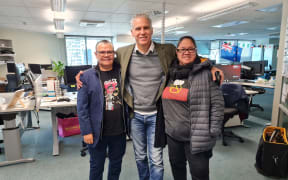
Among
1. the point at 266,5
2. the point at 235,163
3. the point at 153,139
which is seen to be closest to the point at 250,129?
the point at 235,163

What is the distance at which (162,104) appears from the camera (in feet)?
4.52

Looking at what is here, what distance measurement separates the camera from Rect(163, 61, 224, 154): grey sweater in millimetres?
1197

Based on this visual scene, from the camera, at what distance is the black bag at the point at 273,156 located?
6.41ft

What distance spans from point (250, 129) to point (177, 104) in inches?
113

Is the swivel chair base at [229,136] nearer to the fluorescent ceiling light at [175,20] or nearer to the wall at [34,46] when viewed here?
the fluorescent ceiling light at [175,20]

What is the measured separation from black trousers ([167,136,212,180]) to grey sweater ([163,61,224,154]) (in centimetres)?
7

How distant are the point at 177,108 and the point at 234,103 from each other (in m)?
2.00

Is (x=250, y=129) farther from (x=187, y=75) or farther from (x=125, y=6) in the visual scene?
(x=125, y=6)

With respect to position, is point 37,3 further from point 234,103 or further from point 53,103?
point 234,103

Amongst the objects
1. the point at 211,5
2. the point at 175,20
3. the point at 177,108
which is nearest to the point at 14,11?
the point at 175,20

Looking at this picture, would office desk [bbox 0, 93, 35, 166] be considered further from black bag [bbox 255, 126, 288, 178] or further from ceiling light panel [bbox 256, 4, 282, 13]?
ceiling light panel [bbox 256, 4, 282, 13]

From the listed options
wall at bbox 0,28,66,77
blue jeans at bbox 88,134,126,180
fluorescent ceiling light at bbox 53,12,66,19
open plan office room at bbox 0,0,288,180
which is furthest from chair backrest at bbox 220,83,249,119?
wall at bbox 0,28,66,77

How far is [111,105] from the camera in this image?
4.72 ft

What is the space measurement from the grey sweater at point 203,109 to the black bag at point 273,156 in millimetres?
1236
